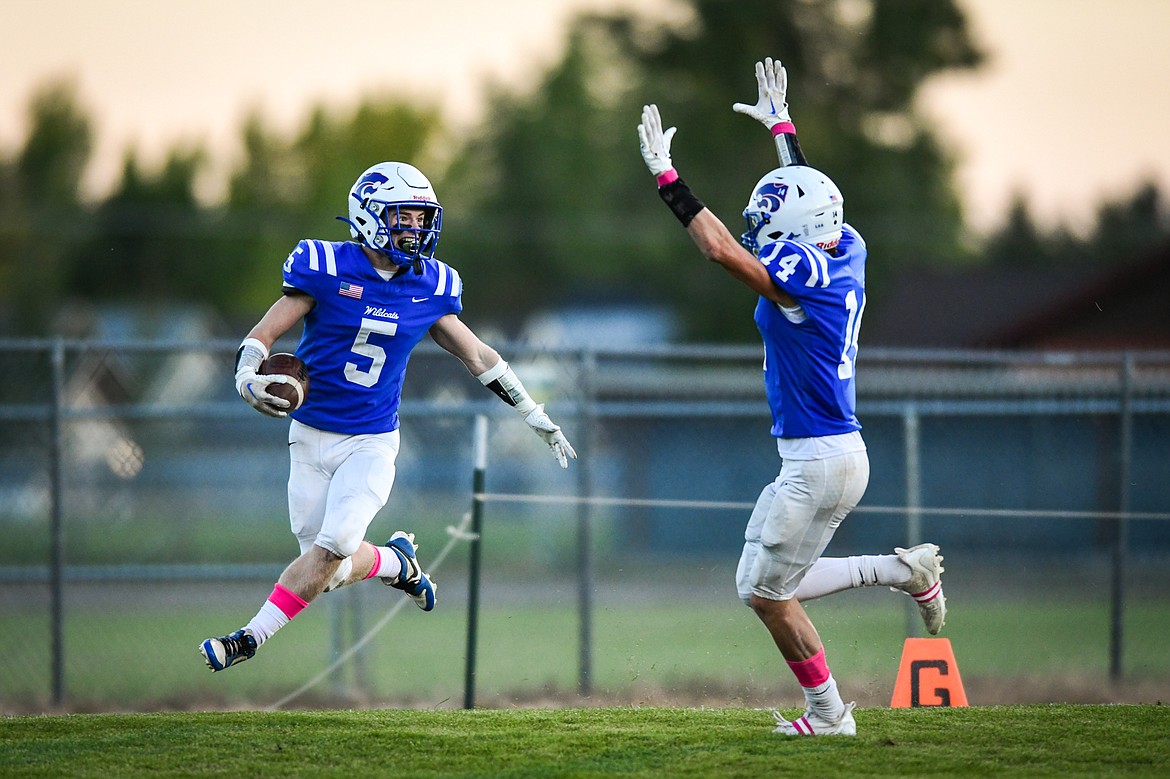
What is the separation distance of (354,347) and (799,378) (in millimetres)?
2041

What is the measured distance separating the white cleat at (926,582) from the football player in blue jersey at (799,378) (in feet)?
1.61

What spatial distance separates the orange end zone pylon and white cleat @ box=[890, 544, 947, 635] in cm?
63

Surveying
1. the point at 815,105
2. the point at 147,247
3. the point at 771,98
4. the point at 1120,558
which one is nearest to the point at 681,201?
the point at 771,98

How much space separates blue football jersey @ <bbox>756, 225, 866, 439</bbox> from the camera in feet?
19.2

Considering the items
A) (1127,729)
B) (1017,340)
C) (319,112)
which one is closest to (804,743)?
(1127,729)

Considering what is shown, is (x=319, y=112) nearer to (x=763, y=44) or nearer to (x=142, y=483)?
(x=763, y=44)

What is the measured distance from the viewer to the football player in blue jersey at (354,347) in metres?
6.20

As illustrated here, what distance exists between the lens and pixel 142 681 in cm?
1012

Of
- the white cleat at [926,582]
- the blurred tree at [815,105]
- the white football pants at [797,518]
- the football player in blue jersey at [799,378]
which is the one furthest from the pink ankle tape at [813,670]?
the blurred tree at [815,105]

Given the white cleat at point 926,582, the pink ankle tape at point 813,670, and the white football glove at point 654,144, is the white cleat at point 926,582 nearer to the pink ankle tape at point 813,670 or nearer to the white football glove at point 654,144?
the pink ankle tape at point 813,670

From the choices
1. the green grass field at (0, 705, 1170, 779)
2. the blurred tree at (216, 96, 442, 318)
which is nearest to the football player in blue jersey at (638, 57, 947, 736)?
the green grass field at (0, 705, 1170, 779)

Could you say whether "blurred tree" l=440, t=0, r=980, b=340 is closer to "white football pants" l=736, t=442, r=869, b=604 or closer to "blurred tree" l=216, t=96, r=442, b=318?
"blurred tree" l=216, t=96, r=442, b=318

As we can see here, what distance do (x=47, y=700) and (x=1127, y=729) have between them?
651 cm

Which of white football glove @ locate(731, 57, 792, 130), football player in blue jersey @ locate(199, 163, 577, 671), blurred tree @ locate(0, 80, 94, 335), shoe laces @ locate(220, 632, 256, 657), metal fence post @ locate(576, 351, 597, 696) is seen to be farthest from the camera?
blurred tree @ locate(0, 80, 94, 335)
